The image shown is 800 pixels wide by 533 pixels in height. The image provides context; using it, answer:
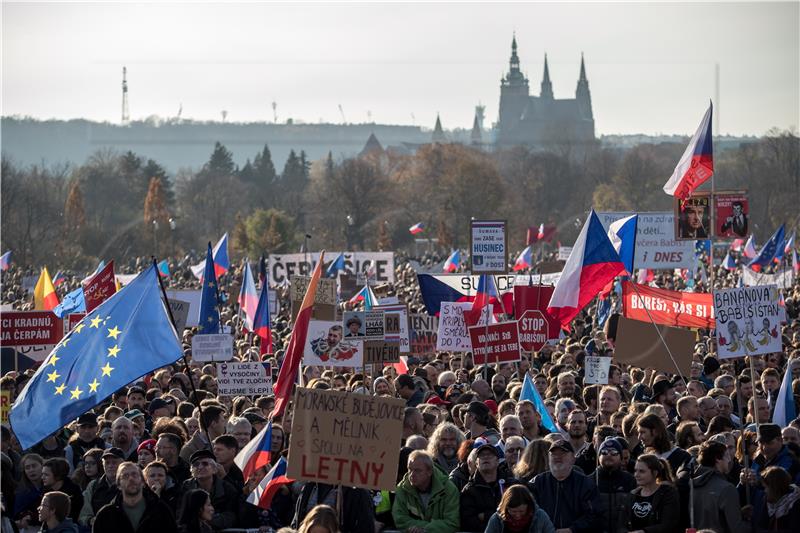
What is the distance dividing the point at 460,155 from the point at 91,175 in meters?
28.8

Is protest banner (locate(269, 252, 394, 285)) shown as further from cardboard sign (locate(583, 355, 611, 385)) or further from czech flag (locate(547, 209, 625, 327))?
cardboard sign (locate(583, 355, 611, 385))

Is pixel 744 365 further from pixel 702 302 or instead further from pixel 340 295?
pixel 340 295

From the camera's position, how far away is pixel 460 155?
388ft

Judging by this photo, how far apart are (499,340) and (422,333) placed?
5368 mm

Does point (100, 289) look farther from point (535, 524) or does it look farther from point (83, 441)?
point (535, 524)

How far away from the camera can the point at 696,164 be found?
1683cm

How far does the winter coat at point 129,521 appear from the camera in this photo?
28.7 ft

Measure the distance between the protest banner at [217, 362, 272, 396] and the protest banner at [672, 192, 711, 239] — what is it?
5366 mm

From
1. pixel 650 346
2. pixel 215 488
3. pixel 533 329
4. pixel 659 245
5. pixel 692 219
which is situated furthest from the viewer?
pixel 659 245

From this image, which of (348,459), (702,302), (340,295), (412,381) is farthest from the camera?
(340,295)

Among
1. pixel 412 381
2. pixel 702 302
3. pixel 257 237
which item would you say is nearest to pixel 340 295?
pixel 702 302

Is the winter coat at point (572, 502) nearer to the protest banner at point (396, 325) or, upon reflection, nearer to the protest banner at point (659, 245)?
the protest banner at point (396, 325)

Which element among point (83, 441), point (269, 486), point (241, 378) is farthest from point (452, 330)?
point (269, 486)

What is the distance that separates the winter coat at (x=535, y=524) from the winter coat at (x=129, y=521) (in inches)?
74.2
